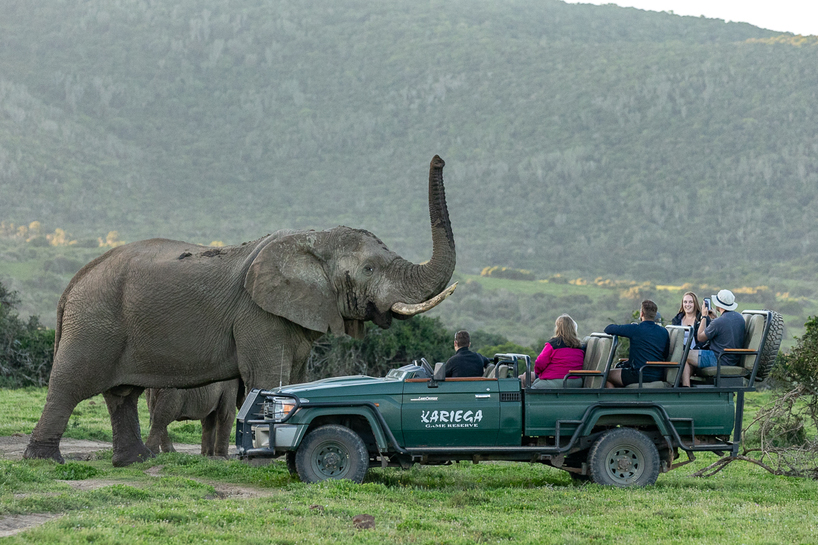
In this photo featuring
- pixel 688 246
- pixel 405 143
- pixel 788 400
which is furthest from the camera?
pixel 405 143

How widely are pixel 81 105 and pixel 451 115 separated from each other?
62.6 meters

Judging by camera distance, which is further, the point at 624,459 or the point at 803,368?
the point at 803,368

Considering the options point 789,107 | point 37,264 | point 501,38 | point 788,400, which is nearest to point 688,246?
point 789,107

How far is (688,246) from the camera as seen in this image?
14262 cm

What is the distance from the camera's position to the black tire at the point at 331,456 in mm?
12227

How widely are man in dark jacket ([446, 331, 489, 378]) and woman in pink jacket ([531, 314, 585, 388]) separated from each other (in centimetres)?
75

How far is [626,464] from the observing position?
12922mm

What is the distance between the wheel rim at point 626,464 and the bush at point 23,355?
25564mm

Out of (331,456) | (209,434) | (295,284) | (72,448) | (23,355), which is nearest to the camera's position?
(331,456)

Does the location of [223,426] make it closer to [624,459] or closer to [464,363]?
[464,363]

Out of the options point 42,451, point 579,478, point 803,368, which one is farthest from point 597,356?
point 42,451

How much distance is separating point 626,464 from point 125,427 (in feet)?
24.8

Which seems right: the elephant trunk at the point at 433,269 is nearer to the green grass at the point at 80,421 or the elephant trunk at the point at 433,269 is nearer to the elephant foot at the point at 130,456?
the elephant foot at the point at 130,456

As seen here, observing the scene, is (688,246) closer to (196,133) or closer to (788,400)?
(196,133)
